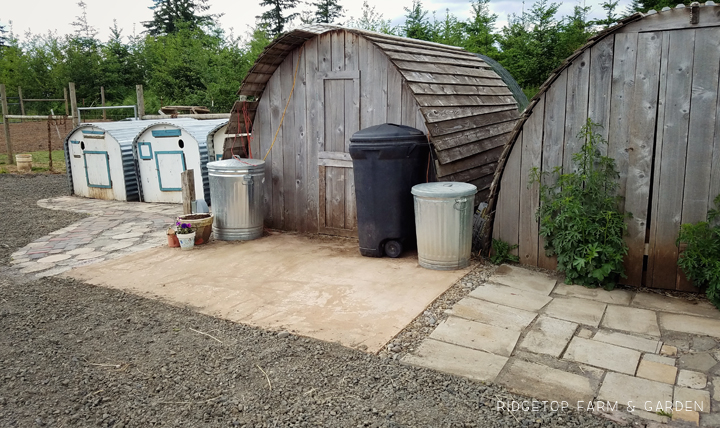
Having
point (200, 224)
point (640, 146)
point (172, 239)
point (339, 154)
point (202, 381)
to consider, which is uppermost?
point (640, 146)

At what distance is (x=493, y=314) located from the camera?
15.1ft

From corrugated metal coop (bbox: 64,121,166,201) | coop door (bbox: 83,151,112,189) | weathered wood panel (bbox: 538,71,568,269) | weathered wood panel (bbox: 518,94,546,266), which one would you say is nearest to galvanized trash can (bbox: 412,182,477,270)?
weathered wood panel (bbox: 518,94,546,266)

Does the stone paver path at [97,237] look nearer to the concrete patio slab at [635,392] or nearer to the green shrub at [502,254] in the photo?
the green shrub at [502,254]

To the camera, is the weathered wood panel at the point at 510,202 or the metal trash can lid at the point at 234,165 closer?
the weathered wood panel at the point at 510,202

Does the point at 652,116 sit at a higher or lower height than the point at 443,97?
lower

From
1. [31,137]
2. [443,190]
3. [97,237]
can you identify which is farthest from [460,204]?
[31,137]

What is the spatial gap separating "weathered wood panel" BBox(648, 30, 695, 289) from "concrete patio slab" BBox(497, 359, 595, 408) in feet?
7.39

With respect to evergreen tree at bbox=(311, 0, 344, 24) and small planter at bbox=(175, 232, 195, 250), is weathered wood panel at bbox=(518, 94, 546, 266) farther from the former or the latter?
evergreen tree at bbox=(311, 0, 344, 24)

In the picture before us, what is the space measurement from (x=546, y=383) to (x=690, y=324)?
1.70 meters

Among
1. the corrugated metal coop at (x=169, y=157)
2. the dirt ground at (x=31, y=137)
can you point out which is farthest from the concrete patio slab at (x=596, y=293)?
the dirt ground at (x=31, y=137)

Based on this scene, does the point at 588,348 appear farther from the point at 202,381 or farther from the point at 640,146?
the point at 202,381

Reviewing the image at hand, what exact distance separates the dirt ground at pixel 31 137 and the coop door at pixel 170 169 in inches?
400

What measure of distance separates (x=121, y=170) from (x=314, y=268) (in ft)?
22.4

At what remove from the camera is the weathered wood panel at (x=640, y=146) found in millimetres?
5066
